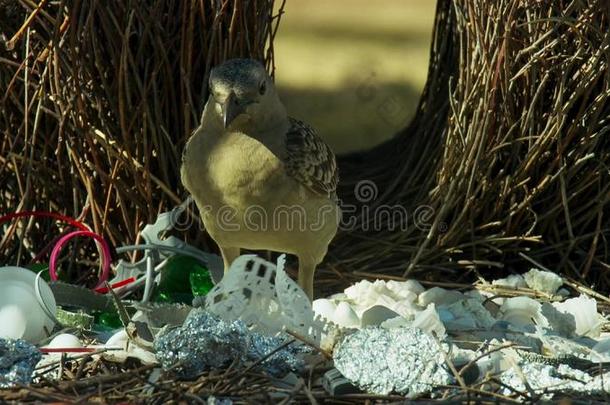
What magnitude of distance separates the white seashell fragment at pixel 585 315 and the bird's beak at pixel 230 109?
4.44 ft

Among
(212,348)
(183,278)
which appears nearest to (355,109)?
(183,278)

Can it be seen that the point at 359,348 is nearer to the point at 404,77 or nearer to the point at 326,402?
the point at 326,402

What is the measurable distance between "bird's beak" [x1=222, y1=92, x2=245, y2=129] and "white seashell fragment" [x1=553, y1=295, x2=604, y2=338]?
1352 mm

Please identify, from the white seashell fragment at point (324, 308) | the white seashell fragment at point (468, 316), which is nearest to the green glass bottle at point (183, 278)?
the white seashell fragment at point (324, 308)

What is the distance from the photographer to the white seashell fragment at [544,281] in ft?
13.4

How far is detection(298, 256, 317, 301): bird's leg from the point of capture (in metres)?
3.72

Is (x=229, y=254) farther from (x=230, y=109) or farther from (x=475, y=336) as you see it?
(x=475, y=336)

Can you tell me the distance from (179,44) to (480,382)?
182cm

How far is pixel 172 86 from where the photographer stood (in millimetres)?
3900

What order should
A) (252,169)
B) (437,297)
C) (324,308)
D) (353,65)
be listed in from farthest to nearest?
(353,65) → (437,297) → (324,308) → (252,169)

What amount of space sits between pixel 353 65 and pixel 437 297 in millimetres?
4950

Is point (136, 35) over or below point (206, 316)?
over

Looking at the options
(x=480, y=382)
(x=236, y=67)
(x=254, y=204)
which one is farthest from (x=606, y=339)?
(x=236, y=67)

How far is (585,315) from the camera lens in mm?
3625
